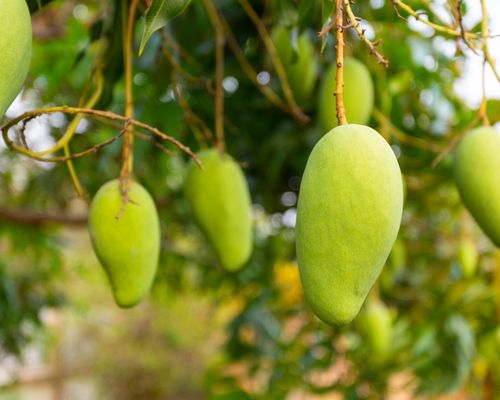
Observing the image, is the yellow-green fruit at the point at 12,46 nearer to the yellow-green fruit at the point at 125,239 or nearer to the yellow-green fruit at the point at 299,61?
the yellow-green fruit at the point at 125,239

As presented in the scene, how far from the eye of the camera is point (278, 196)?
108cm

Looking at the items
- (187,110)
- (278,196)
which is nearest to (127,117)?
(187,110)

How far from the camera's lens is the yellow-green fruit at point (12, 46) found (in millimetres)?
295

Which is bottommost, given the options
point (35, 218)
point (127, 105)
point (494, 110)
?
point (35, 218)

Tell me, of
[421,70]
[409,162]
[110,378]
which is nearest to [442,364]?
[409,162]

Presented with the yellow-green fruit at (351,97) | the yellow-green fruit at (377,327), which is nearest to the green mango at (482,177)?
the yellow-green fruit at (351,97)

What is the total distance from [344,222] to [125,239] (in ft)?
0.51

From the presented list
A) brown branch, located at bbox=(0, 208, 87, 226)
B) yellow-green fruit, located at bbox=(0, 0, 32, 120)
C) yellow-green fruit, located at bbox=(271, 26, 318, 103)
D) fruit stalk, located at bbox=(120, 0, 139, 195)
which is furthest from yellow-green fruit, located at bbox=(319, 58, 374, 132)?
brown branch, located at bbox=(0, 208, 87, 226)

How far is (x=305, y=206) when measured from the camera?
1.03ft

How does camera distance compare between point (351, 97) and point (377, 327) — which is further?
point (377, 327)

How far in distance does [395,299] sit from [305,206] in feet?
3.15

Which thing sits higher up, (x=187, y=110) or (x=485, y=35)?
(x=485, y=35)

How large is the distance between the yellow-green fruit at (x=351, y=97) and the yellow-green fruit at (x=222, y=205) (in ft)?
0.29

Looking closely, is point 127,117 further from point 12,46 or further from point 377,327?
point 377,327
